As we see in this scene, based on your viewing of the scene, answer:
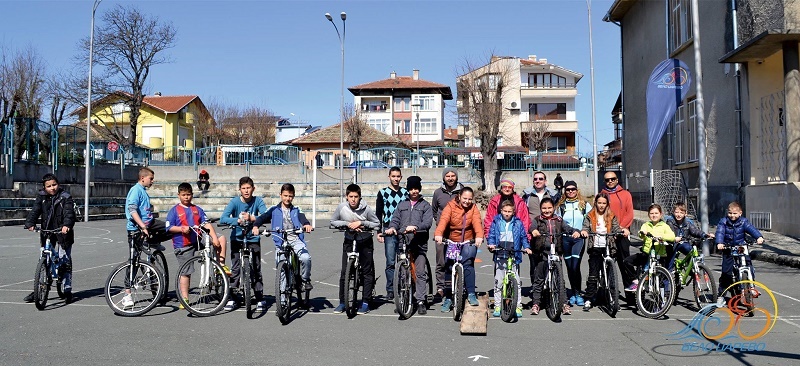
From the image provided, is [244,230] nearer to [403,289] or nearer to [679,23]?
[403,289]

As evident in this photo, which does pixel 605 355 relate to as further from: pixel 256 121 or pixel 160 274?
pixel 256 121

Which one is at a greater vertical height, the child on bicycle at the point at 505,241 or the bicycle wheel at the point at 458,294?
the child on bicycle at the point at 505,241

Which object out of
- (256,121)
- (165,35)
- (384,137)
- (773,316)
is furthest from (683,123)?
(256,121)

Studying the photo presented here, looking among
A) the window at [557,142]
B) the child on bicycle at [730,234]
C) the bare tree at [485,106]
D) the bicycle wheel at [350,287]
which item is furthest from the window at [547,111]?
the bicycle wheel at [350,287]

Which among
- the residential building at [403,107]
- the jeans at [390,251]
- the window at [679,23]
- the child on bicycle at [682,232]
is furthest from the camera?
the residential building at [403,107]

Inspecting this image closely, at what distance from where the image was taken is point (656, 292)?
877 centimetres

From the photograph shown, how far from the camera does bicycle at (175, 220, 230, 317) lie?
8773mm

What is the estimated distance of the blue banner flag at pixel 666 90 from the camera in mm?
17203

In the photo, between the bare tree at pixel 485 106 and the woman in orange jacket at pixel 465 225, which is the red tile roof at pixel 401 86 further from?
the woman in orange jacket at pixel 465 225

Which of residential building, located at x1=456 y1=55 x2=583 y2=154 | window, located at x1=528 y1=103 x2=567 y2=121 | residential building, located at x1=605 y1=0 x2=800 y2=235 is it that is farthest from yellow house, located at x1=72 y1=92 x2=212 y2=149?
residential building, located at x1=605 y1=0 x2=800 y2=235

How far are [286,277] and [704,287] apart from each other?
17.6ft

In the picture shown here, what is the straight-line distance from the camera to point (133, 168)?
3888cm

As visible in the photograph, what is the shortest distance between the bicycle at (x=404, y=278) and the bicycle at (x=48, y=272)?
4.37 meters

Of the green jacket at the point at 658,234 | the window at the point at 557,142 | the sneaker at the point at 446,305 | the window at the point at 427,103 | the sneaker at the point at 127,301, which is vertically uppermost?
the window at the point at 427,103
